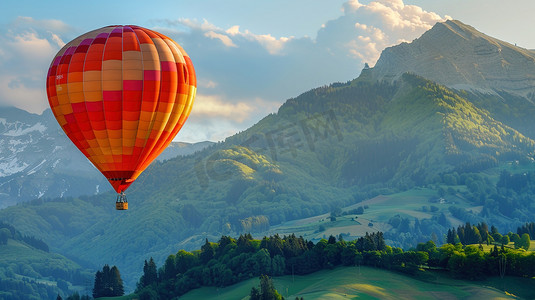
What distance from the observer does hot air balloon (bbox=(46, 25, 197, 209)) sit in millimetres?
123562

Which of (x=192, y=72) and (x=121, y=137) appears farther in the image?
(x=192, y=72)

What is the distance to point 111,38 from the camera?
413ft

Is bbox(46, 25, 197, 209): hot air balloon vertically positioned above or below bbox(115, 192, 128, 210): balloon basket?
above

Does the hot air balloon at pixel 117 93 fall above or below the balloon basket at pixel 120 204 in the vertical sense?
above

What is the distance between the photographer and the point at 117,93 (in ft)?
405

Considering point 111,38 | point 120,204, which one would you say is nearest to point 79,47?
point 111,38

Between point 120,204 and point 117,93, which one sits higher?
point 117,93

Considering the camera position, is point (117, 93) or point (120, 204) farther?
point (117, 93)

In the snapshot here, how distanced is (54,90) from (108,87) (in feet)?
34.1

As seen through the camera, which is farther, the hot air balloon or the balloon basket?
the hot air balloon

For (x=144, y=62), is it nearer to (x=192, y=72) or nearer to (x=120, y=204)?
(x=192, y=72)

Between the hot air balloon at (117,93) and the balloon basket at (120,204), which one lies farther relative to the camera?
the hot air balloon at (117,93)

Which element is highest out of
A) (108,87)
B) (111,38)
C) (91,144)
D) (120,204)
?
(111,38)

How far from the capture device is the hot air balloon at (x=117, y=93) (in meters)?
124
